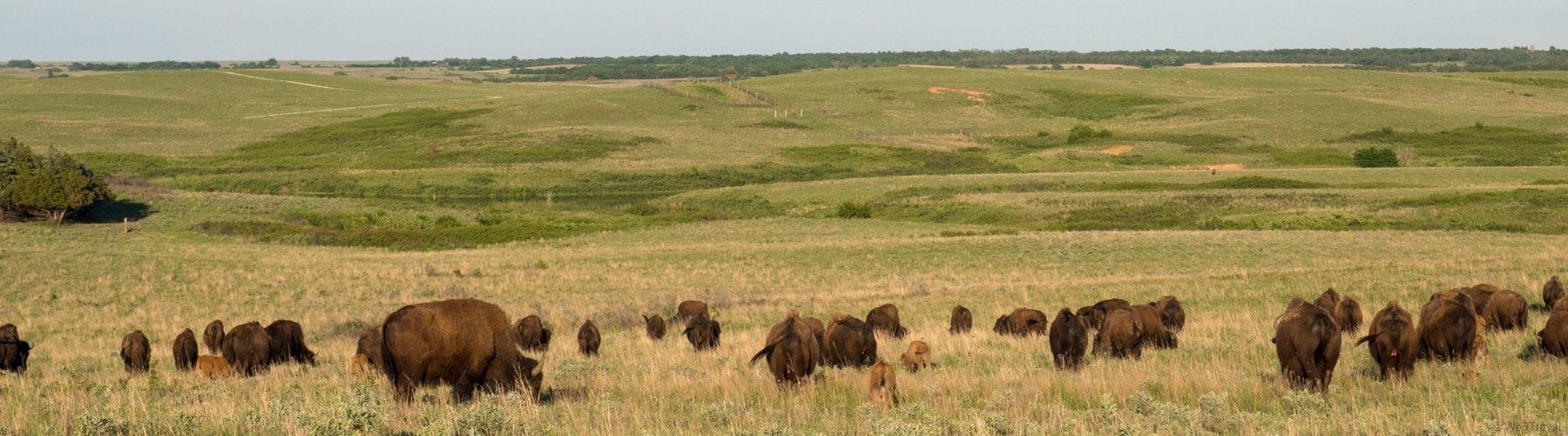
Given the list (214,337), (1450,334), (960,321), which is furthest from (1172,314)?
(214,337)

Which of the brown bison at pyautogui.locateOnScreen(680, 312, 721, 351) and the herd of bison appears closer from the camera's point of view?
the herd of bison

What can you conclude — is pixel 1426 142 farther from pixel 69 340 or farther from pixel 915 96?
pixel 69 340

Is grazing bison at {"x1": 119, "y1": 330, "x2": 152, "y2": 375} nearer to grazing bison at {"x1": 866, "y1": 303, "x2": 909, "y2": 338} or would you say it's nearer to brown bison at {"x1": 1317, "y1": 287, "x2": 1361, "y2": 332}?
grazing bison at {"x1": 866, "y1": 303, "x2": 909, "y2": 338}

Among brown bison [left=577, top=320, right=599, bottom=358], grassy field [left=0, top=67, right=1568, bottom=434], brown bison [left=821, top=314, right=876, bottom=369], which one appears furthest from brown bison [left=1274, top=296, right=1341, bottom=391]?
brown bison [left=577, top=320, right=599, bottom=358]

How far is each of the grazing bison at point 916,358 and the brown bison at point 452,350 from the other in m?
5.74

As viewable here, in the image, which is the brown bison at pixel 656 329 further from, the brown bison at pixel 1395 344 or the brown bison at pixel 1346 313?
the brown bison at pixel 1395 344

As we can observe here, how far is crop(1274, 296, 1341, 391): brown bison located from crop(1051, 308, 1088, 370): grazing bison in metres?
2.82

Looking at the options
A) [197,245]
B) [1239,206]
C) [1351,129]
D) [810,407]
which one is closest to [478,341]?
[810,407]

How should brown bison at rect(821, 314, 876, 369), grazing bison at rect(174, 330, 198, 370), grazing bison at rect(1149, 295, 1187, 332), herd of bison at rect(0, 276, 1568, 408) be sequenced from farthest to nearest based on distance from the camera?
grazing bison at rect(1149, 295, 1187, 332), grazing bison at rect(174, 330, 198, 370), brown bison at rect(821, 314, 876, 369), herd of bison at rect(0, 276, 1568, 408)

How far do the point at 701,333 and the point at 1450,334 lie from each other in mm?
9913

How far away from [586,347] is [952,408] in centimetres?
843

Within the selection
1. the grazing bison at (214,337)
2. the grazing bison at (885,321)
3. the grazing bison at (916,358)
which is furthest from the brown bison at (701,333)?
the grazing bison at (214,337)

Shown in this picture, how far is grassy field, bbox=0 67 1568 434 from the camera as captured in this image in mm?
11008

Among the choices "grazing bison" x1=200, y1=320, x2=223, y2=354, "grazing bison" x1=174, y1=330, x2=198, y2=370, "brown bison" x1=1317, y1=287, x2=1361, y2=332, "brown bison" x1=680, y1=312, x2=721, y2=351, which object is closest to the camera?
"grazing bison" x1=174, y1=330, x2=198, y2=370
